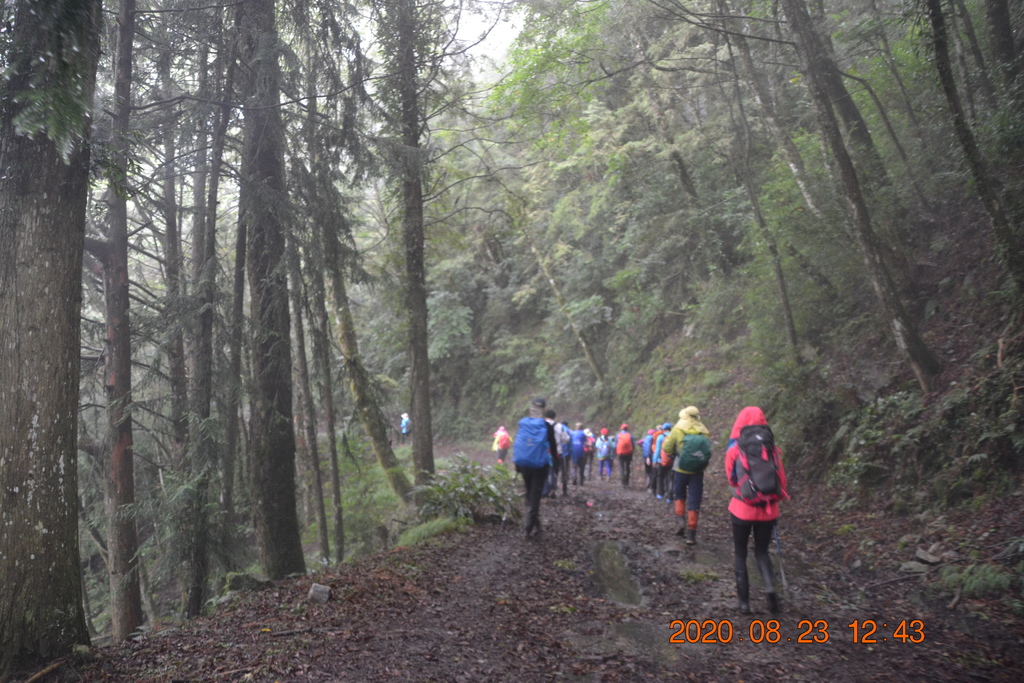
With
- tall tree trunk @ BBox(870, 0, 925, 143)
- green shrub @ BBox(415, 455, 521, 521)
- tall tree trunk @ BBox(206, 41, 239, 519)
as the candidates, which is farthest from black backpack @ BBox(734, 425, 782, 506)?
tall tree trunk @ BBox(870, 0, 925, 143)

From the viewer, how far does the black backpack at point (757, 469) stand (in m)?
6.03

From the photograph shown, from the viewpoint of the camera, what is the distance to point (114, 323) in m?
9.55

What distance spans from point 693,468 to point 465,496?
12.5 feet

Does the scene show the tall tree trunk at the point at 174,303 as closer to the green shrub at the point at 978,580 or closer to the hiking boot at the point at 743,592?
the hiking boot at the point at 743,592

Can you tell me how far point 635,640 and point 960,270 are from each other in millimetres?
9885

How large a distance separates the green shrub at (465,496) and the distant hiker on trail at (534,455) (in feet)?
4.21

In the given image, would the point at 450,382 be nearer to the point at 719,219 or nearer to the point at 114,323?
the point at 719,219

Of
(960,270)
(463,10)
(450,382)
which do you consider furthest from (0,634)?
(450,382)

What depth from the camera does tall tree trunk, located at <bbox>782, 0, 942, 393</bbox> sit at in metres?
9.73

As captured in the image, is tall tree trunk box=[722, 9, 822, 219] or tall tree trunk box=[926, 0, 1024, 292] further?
tall tree trunk box=[722, 9, 822, 219]

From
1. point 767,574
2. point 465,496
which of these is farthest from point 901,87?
point 465,496

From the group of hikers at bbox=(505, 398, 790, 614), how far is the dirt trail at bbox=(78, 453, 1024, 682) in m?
0.54

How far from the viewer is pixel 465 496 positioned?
33.7 feet

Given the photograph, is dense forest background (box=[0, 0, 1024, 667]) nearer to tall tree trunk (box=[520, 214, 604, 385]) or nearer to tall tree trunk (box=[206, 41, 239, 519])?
tall tree trunk (box=[206, 41, 239, 519])
